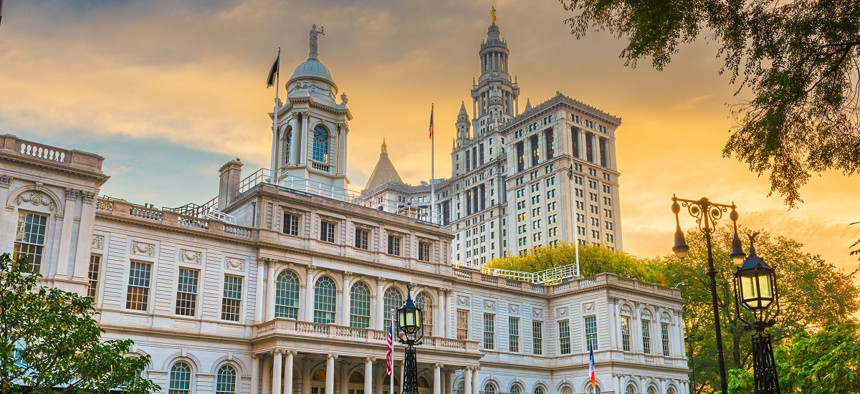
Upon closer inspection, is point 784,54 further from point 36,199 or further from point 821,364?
point 36,199

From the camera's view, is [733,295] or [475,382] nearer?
[475,382]

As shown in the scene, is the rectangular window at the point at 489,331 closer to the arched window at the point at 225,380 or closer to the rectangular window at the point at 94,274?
the arched window at the point at 225,380

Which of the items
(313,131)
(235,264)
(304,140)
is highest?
(313,131)

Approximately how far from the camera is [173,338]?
38062 mm

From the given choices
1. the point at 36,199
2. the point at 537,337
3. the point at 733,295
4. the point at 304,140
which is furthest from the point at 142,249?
the point at 733,295

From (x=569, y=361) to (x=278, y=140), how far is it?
80.9 ft

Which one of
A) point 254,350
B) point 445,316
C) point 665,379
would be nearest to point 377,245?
point 445,316

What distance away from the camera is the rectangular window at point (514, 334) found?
53.1 meters

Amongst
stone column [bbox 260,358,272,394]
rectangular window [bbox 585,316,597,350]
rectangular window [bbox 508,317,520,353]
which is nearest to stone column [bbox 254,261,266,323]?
stone column [bbox 260,358,272,394]

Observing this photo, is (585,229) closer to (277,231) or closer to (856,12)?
(277,231)

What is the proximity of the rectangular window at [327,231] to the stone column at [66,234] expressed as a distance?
547 inches

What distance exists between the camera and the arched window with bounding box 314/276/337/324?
43.2 meters

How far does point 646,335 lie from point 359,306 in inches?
861

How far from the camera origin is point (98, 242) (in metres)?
36.7
